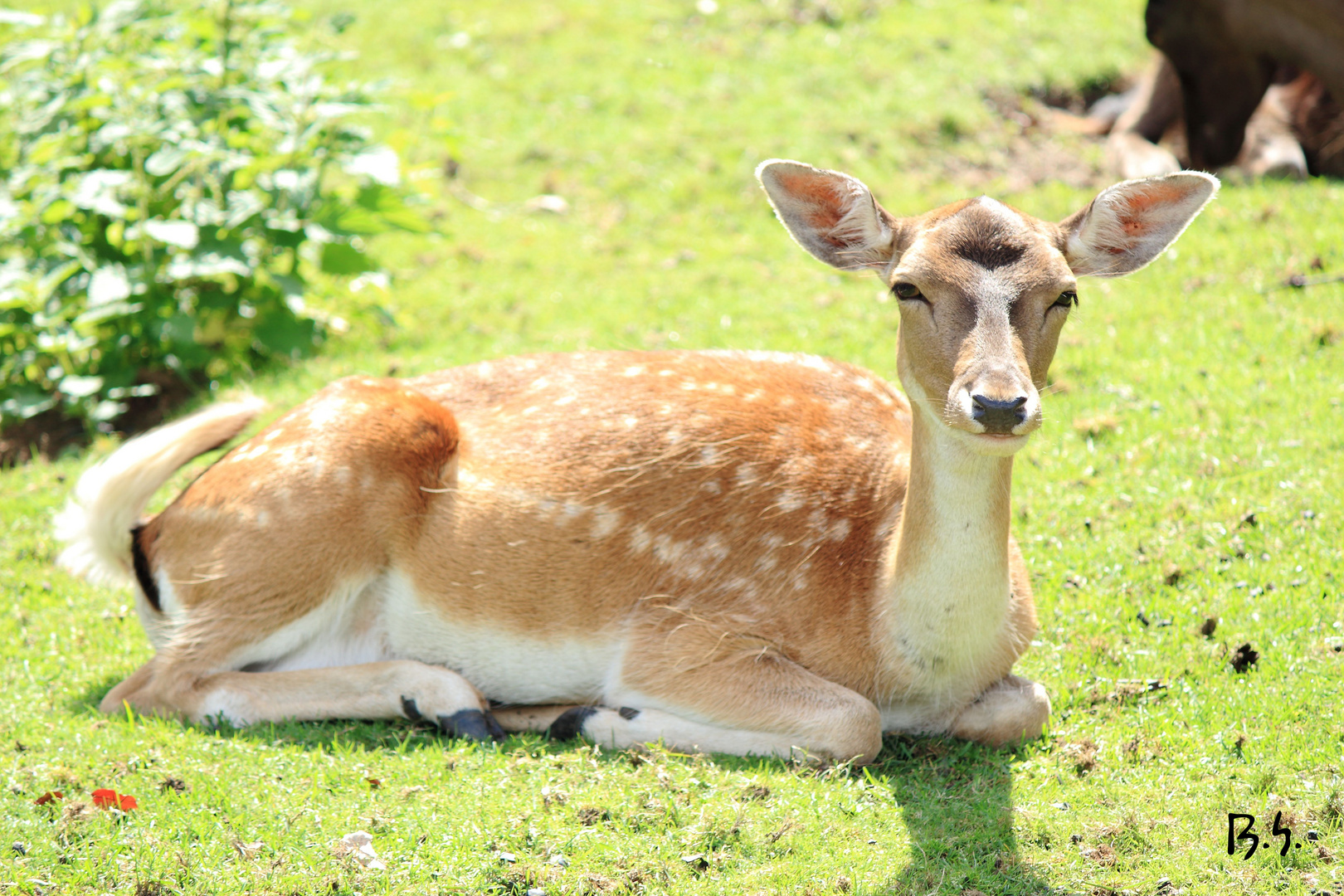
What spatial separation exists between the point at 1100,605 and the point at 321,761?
305 cm

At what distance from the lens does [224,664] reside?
4824 millimetres

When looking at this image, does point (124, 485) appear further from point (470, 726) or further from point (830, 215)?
point (830, 215)

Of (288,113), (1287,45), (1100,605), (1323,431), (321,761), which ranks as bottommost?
(321,761)

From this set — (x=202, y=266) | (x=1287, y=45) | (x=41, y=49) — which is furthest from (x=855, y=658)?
(x=1287, y=45)

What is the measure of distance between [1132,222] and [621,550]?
7.01 feet

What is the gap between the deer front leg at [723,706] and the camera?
4.29 meters

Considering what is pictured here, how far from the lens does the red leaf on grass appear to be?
13.0 feet

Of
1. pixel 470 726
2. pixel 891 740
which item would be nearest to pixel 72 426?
pixel 470 726

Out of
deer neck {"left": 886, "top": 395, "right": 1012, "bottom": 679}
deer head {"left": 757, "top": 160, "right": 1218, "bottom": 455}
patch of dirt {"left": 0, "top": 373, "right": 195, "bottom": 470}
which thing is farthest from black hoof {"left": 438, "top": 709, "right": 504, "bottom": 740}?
patch of dirt {"left": 0, "top": 373, "right": 195, "bottom": 470}

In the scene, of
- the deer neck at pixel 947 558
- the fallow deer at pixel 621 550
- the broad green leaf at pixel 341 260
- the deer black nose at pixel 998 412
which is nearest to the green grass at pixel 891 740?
the fallow deer at pixel 621 550

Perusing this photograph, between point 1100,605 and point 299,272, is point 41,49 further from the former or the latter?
point 1100,605

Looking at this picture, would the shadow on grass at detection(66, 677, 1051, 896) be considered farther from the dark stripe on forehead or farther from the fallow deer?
the dark stripe on forehead

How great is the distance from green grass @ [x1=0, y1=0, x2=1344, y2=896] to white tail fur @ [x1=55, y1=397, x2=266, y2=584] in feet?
1.42

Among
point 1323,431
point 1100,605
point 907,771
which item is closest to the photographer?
point 907,771
